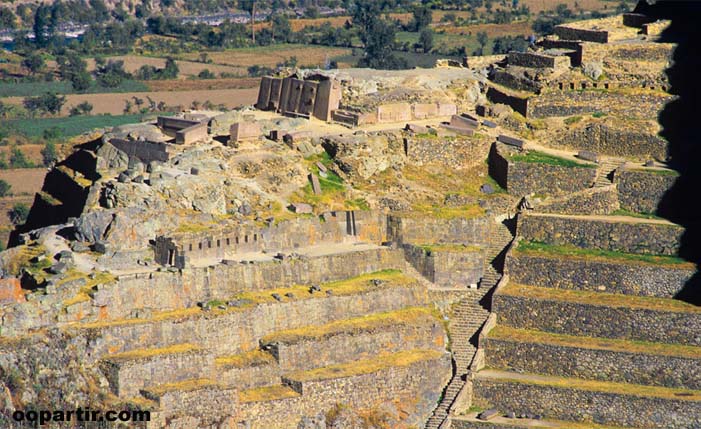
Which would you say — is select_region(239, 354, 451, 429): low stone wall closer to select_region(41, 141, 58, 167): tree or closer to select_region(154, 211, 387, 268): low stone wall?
select_region(154, 211, 387, 268): low stone wall

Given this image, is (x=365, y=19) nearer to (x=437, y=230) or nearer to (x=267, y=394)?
(x=437, y=230)

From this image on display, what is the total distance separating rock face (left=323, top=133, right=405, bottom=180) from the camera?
265 feet

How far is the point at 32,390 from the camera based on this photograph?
2618 inches

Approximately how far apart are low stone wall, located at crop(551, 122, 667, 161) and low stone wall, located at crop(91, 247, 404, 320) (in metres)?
9.71

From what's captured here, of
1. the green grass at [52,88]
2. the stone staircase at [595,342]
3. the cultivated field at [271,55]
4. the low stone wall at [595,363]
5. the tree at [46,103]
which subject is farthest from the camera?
the cultivated field at [271,55]

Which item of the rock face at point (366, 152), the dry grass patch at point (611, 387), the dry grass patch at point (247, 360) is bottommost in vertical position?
the dry grass patch at point (611, 387)

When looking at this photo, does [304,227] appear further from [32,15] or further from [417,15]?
[32,15]

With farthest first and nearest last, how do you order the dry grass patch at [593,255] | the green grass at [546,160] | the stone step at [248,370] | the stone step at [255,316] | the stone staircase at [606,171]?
the green grass at [546,160] < the stone staircase at [606,171] < the dry grass patch at [593,255] < the stone step at [248,370] < the stone step at [255,316]

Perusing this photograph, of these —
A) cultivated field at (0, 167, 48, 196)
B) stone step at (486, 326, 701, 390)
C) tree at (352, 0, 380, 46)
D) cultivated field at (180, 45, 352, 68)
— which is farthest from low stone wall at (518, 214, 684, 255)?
cultivated field at (180, 45, 352, 68)

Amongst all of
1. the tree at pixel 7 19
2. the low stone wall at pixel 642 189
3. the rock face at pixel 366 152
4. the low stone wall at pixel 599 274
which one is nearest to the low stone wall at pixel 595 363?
the low stone wall at pixel 599 274

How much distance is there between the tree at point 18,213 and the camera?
107756 millimetres

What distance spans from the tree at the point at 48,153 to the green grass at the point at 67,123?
9.67ft

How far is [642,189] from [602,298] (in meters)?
6.45

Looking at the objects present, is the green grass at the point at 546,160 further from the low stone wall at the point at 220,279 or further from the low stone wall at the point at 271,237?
the low stone wall at the point at 220,279
